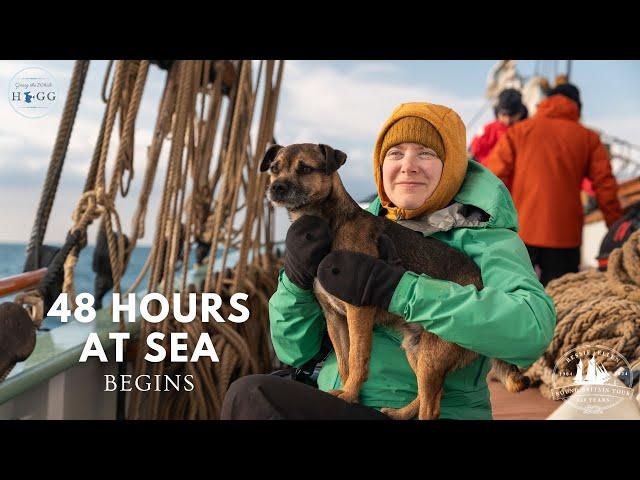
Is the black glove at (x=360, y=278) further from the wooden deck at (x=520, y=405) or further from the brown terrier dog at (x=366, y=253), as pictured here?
the wooden deck at (x=520, y=405)

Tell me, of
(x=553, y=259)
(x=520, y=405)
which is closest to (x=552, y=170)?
(x=553, y=259)

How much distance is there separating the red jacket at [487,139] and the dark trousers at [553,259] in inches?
29.2

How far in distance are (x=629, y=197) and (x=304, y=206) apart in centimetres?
307

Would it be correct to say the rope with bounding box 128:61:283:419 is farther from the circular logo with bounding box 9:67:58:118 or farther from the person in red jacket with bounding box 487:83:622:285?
the person in red jacket with bounding box 487:83:622:285

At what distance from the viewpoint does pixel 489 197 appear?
1110mm

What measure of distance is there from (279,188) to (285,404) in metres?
0.34

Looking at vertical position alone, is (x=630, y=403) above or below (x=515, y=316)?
below

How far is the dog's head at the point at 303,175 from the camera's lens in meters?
1.08

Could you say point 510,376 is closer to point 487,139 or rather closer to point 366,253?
point 366,253

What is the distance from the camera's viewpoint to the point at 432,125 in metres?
1.08

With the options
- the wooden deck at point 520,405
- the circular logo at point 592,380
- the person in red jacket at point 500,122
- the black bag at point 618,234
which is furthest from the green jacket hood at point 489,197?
the person in red jacket at point 500,122

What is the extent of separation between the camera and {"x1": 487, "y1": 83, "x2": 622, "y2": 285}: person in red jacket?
2.94 m

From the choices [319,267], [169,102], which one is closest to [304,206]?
[319,267]

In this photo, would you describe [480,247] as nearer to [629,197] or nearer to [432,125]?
[432,125]
